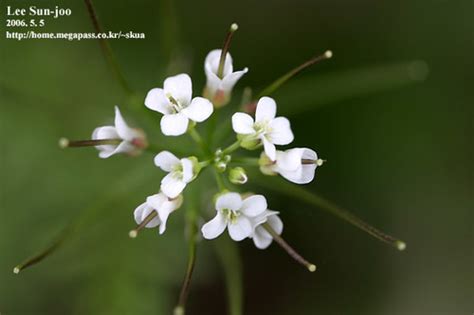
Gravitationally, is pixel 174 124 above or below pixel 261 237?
above

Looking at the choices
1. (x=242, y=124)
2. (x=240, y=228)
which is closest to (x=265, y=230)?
(x=240, y=228)

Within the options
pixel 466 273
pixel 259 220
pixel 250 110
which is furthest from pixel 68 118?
pixel 466 273

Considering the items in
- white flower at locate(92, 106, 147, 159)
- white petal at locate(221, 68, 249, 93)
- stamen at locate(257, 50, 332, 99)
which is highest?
white petal at locate(221, 68, 249, 93)

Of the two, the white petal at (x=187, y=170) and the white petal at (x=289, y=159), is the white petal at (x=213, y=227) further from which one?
the white petal at (x=289, y=159)

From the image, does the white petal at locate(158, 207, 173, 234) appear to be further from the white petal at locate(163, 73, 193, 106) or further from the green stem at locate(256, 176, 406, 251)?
the green stem at locate(256, 176, 406, 251)

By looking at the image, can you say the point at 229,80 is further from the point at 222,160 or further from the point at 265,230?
the point at 265,230

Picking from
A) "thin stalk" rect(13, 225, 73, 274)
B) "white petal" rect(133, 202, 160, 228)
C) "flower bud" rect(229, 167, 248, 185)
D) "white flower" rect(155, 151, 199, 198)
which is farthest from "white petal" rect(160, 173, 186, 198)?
"thin stalk" rect(13, 225, 73, 274)

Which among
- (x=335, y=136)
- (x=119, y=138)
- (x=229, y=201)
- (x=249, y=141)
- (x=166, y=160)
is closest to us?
(x=229, y=201)
